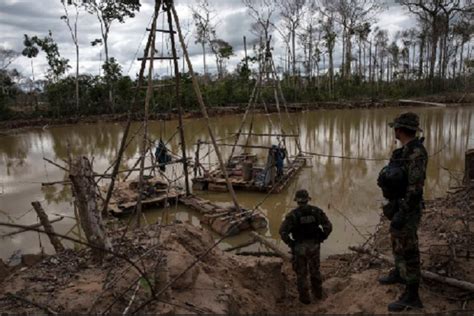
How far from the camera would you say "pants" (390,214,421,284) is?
351cm

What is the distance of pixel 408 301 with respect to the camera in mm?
3471

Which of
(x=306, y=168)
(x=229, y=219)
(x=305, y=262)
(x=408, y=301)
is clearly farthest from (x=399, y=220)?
(x=306, y=168)

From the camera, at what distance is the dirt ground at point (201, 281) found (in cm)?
338

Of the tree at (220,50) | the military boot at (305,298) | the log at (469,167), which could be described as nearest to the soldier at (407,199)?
the military boot at (305,298)

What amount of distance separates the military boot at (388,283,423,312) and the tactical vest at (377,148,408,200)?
0.82 m

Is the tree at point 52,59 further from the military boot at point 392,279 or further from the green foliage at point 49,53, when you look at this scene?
the military boot at point 392,279

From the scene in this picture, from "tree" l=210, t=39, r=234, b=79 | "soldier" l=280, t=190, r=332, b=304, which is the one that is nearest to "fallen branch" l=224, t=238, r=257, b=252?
"soldier" l=280, t=190, r=332, b=304

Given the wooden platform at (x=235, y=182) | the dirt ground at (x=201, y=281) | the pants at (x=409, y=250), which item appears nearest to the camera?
the dirt ground at (x=201, y=281)

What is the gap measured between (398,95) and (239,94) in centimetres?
1434

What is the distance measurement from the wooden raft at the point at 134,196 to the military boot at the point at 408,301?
5625 millimetres

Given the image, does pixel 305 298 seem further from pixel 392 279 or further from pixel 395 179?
pixel 395 179

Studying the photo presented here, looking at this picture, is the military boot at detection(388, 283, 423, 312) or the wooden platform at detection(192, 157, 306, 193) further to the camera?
the wooden platform at detection(192, 157, 306, 193)

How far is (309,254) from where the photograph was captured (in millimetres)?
4445

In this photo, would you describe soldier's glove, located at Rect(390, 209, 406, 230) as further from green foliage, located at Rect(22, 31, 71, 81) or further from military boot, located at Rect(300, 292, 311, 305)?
green foliage, located at Rect(22, 31, 71, 81)
